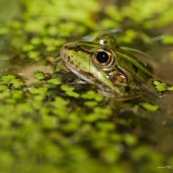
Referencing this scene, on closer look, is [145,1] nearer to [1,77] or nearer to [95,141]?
[1,77]

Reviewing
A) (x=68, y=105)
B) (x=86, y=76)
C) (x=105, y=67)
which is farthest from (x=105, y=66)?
(x=68, y=105)

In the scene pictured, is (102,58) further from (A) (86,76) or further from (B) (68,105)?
(B) (68,105)

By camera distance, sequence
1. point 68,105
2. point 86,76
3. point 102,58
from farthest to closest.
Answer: point 86,76, point 102,58, point 68,105

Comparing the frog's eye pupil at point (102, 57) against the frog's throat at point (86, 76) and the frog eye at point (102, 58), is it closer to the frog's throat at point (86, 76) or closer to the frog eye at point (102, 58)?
the frog eye at point (102, 58)

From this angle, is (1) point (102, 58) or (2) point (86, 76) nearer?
(1) point (102, 58)

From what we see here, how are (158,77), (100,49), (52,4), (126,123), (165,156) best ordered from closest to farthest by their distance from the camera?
(165,156), (126,123), (100,49), (158,77), (52,4)

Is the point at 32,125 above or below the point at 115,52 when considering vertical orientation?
below

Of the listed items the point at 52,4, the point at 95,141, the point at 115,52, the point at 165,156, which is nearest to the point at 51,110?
the point at 95,141
